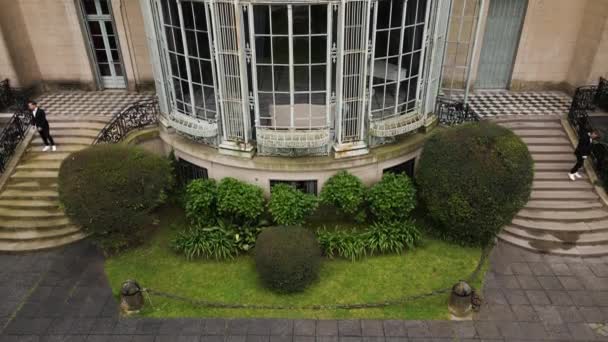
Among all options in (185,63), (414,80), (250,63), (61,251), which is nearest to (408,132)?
(414,80)

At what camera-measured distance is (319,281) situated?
10188 mm

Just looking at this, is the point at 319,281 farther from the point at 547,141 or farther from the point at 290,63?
the point at 547,141

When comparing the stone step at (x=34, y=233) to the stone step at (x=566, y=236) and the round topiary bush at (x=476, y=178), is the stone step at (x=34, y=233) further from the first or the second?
the stone step at (x=566, y=236)

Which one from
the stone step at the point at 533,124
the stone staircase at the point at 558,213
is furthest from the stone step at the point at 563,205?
the stone step at the point at 533,124

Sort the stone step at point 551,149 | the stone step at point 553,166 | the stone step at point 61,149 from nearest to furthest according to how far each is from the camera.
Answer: the stone step at point 553,166 → the stone step at point 551,149 → the stone step at point 61,149

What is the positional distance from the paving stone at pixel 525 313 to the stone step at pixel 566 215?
10.6ft

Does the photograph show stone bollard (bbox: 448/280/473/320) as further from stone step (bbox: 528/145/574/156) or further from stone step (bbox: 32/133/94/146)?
stone step (bbox: 32/133/94/146)

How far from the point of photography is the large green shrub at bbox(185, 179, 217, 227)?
11102 mm

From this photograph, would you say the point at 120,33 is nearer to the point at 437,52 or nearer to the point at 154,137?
the point at 154,137

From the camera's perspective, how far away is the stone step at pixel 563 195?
1217 cm

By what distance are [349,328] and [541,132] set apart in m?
9.47

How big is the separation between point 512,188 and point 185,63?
8.95 metres

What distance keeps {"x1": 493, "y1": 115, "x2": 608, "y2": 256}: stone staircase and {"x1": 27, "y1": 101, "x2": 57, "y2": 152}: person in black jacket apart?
13.8 meters

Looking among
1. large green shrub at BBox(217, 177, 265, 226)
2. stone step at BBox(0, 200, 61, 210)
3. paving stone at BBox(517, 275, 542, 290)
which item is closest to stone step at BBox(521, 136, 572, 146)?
paving stone at BBox(517, 275, 542, 290)
